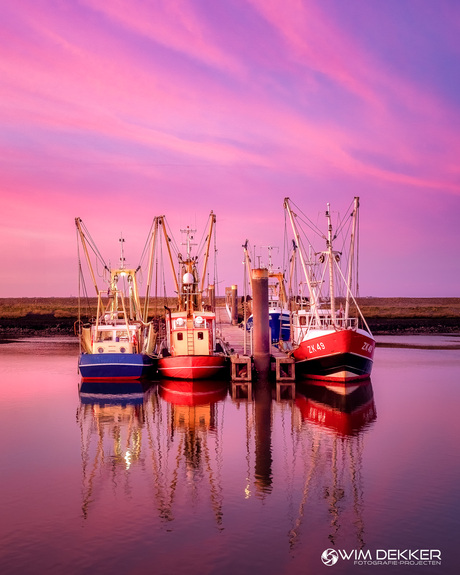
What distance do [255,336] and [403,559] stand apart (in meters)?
27.7

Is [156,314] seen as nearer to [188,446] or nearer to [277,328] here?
[277,328]

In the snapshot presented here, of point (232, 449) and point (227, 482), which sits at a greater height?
point (232, 449)

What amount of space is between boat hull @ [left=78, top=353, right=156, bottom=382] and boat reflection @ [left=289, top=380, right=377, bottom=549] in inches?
424

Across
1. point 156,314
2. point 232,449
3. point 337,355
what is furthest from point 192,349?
point 156,314

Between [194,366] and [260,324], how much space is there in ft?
16.8

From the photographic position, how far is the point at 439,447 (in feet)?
83.8

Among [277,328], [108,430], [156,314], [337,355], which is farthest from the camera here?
[156,314]

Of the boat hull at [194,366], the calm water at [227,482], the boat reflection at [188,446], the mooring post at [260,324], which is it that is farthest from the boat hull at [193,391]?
the mooring post at [260,324]

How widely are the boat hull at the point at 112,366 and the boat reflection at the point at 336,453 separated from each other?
35.4 feet

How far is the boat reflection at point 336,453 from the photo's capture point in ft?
57.4

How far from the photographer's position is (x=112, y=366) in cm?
4256

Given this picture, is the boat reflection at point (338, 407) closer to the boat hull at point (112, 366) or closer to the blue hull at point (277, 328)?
the boat hull at point (112, 366)

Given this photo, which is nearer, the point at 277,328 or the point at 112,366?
the point at 112,366

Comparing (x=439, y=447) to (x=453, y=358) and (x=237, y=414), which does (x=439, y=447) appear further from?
(x=453, y=358)
